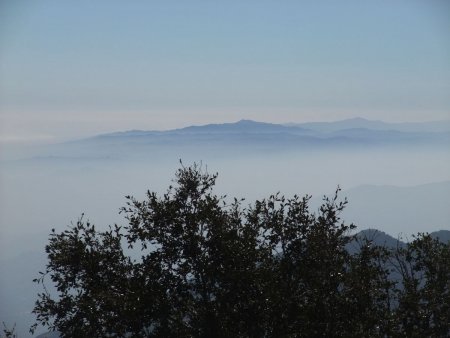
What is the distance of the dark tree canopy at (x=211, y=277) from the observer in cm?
1709

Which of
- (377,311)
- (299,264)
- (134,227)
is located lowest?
(377,311)

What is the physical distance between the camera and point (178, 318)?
17172 millimetres

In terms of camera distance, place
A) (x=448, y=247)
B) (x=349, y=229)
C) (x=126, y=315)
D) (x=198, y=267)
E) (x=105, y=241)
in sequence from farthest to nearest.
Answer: (x=448, y=247) → (x=349, y=229) → (x=105, y=241) → (x=198, y=267) → (x=126, y=315)

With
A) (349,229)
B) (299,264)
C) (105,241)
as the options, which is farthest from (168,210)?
(349,229)

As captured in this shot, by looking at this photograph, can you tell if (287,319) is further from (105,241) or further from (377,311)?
(105,241)

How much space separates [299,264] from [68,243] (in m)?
9.49

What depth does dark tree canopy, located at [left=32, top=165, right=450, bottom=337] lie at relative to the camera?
1709 centimetres

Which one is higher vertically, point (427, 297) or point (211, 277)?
point (211, 277)

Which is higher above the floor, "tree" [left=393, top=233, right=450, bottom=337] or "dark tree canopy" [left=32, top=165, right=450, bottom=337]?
"dark tree canopy" [left=32, top=165, right=450, bottom=337]

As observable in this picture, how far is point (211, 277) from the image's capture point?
17766mm

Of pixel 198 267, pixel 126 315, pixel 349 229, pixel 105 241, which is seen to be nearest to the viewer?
pixel 126 315

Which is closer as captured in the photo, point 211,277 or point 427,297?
Answer: point 211,277

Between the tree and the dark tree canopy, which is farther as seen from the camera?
the tree

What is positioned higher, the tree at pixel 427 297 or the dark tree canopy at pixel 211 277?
the dark tree canopy at pixel 211 277
